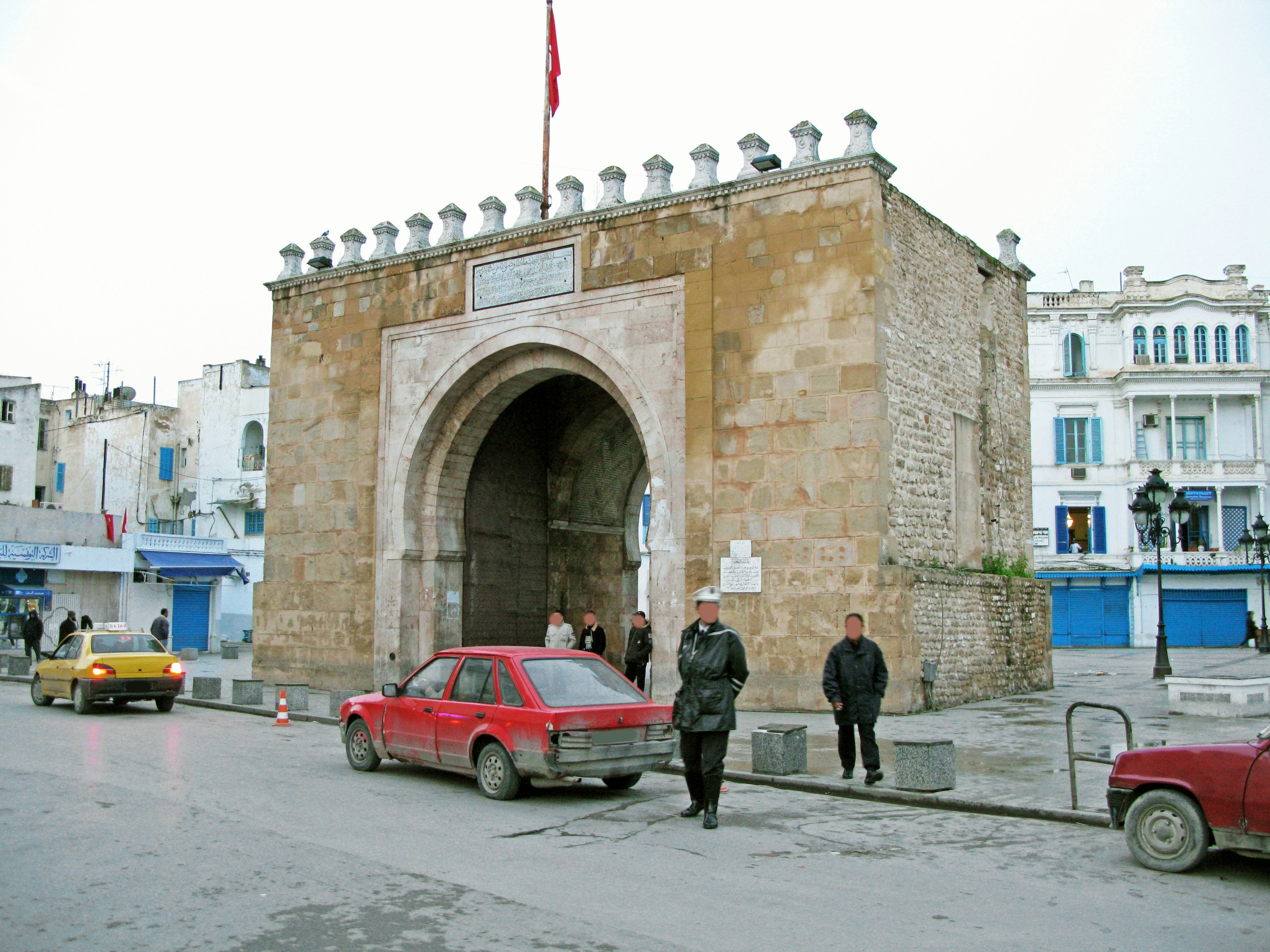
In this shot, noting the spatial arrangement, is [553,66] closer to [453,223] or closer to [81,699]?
[453,223]

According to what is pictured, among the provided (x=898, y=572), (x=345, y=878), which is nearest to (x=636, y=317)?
(x=898, y=572)

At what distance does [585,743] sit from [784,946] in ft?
12.6

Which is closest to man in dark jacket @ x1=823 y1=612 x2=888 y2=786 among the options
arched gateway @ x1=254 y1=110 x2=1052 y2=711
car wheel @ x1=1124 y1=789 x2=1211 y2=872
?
car wheel @ x1=1124 y1=789 x2=1211 y2=872

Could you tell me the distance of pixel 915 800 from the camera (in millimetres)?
9227

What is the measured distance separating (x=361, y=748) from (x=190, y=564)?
2872cm

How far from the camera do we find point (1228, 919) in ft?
18.9

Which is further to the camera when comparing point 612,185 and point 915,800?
point 612,185

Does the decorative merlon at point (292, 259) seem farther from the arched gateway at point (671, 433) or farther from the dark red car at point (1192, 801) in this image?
the dark red car at point (1192, 801)

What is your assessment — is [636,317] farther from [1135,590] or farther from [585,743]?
[1135,590]

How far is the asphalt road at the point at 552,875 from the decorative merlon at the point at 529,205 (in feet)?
38.8

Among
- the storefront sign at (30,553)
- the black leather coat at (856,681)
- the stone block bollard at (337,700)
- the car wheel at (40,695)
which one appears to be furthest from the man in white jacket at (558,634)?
the storefront sign at (30,553)

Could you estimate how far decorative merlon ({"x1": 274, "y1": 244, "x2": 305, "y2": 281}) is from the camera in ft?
75.0

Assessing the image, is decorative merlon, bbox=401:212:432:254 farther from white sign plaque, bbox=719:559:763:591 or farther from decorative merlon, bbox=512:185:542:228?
white sign plaque, bbox=719:559:763:591

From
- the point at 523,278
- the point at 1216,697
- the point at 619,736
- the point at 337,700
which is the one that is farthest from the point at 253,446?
the point at 619,736
